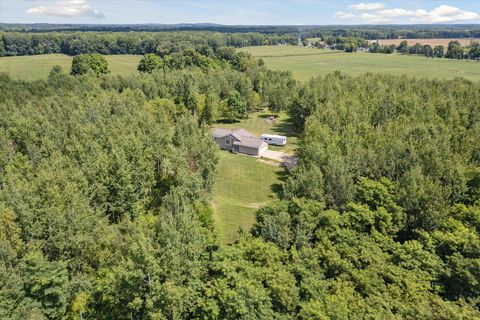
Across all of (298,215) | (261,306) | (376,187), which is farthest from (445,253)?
(261,306)

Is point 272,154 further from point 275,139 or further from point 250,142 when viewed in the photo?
point 275,139

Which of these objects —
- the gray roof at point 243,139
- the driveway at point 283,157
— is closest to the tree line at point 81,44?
the gray roof at point 243,139

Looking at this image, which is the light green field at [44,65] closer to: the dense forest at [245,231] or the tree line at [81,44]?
the tree line at [81,44]

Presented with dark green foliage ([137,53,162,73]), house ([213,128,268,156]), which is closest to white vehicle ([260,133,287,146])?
house ([213,128,268,156])

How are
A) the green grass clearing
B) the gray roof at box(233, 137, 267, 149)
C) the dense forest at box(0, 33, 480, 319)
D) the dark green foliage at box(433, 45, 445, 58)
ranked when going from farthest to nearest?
the dark green foliage at box(433, 45, 445, 58)
the green grass clearing
the gray roof at box(233, 137, 267, 149)
the dense forest at box(0, 33, 480, 319)

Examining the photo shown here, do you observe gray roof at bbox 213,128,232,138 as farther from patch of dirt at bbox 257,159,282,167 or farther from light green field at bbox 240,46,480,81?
light green field at bbox 240,46,480,81

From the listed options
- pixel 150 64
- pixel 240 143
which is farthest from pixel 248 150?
pixel 150 64
